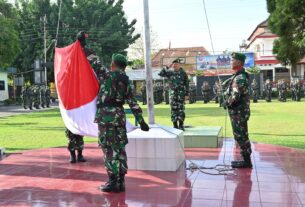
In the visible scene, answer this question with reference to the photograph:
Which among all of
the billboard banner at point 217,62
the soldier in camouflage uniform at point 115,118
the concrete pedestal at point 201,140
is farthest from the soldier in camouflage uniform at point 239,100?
the billboard banner at point 217,62

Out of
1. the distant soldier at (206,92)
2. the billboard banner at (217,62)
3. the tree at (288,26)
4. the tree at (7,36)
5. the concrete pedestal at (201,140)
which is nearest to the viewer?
the concrete pedestal at (201,140)

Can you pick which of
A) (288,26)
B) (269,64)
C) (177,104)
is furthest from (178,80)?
(269,64)

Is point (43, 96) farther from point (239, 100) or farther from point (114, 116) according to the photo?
point (114, 116)

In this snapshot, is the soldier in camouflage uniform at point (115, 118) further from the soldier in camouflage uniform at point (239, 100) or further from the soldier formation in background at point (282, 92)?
the soldier formation in background at point (282, 92)

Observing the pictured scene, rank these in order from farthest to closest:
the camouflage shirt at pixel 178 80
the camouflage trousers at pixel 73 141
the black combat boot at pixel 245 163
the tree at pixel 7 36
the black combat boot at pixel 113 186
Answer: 1. the tree at pixel 7 36
2. the camouflage shirt at pixel 178 80
3. the camouflage trousers at pixel 73 141
4. the black combat boot at pixel 245 163
5. the black combat boot at pixel 113 186

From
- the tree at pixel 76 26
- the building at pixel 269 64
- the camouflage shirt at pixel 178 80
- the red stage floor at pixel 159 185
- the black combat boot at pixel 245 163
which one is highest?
the tree at pixel 76 26

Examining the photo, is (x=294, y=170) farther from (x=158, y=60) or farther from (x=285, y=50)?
(x=158, y=60)

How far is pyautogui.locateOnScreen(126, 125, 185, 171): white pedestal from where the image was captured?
248 inches

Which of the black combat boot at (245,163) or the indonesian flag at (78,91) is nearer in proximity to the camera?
the indonesian flag at (78,91)

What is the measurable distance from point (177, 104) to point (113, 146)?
4334 millimetres

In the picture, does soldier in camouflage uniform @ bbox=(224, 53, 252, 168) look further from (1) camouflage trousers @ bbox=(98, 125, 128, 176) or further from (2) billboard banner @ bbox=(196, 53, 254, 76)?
(2) billboard banner @ bbox=(196, 53, 254, 76)

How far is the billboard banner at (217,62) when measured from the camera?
3753 centimetres

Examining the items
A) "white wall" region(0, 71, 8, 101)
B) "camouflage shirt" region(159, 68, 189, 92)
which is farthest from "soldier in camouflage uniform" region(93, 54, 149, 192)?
"white wall" region(0, 71, 8, 101)

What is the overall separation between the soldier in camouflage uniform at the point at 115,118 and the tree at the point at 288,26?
651 inches
